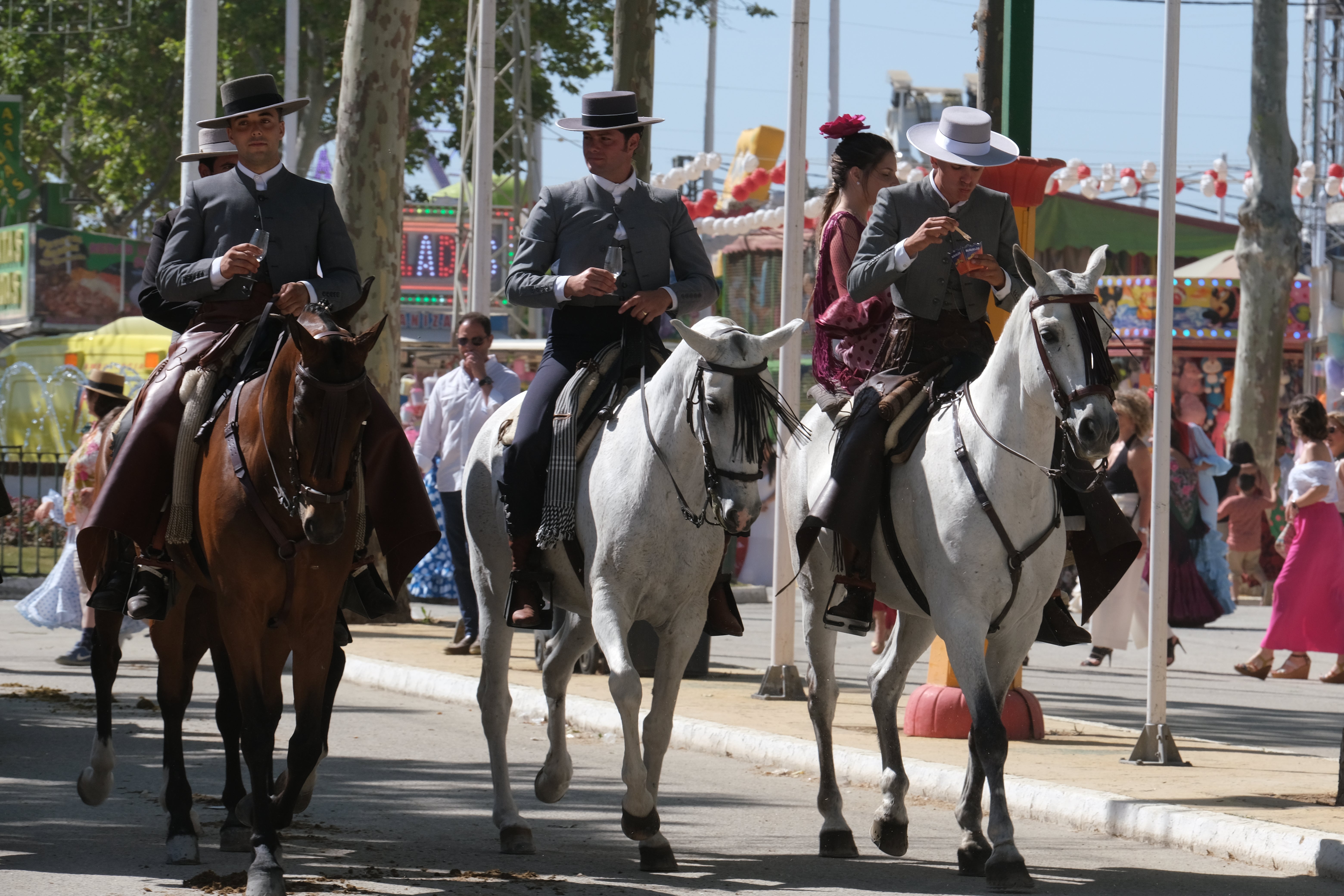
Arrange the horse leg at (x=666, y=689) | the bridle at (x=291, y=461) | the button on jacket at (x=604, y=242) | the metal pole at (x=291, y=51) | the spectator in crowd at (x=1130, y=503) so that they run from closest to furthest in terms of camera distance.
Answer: the bridle at (x=291, y=461), the horse leg at (x=666, y=689), the button on jacket at (x=604, y=242), the spectator in crowd at (x=1130, y=503), the metal pole at (x=291, y=51)

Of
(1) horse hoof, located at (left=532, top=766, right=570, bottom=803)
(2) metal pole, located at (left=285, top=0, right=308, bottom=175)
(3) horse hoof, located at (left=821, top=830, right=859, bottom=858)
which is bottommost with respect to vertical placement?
(3) horse hoof, located at (left=821, top=830, right=859, bottom=858)

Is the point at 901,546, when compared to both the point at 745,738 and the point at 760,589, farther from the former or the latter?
the point at 760,589

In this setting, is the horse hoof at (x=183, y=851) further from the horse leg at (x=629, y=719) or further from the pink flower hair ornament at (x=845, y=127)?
the pink flower hair ornament at (x=845, y=127)

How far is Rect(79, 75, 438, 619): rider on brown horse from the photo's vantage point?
285 inches

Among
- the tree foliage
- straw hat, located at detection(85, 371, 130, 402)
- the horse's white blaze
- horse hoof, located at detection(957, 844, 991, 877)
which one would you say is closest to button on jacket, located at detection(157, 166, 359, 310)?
the horse's white blaze

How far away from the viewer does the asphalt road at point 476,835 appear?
22.6 ft

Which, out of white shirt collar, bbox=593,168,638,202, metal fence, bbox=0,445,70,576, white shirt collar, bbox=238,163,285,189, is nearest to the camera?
white shirt collar, bbox=238,163,285,189

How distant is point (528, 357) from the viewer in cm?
3114

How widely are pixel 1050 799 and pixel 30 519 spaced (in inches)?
909

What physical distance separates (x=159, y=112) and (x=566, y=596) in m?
41.3

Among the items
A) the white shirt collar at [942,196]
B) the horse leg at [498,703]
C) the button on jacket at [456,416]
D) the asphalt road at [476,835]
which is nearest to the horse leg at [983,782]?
the asphalt road at [476,835]

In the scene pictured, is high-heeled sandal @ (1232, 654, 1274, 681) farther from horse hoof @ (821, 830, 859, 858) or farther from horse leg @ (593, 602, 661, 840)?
horse leg @ (593, 602, 661, 840)

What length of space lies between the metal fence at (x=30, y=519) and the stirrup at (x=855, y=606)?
14725 millimetres

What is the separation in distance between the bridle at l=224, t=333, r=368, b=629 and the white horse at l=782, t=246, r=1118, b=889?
2.32 m
